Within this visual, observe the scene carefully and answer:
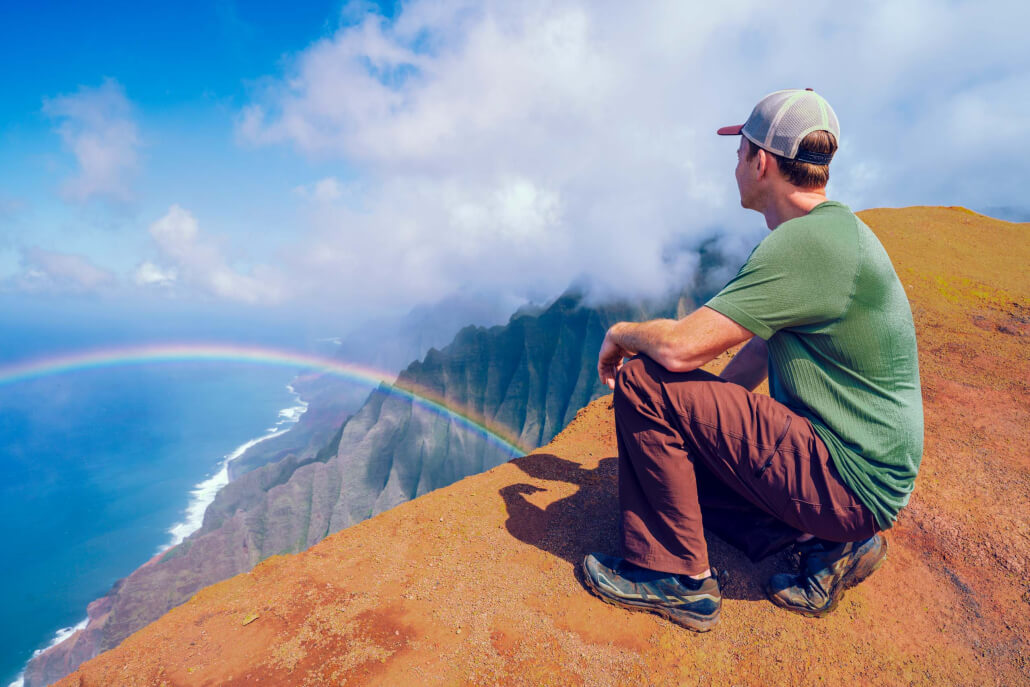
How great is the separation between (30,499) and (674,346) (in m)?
165

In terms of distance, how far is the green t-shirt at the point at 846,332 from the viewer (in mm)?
2137

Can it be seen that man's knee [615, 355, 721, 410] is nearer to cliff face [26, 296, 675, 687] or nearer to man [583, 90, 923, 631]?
man [583, 90, 923, 631]

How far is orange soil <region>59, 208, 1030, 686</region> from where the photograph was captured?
246 cm

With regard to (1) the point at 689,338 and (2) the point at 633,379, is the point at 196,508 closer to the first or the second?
(2) the point at 633,379

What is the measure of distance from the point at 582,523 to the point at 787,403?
1818 millimetres

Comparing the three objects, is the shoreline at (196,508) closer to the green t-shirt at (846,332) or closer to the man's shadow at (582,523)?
the man's shadow at (582,523)

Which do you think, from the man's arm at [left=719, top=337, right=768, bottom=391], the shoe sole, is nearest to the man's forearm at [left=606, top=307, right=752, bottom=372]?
the man's arm at [left=719, top=337, right=768, bottom=391]

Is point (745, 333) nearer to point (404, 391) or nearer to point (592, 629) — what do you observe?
point (592, 629)

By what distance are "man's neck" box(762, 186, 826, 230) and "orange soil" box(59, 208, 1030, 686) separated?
224 centimetres

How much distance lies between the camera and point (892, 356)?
2.22 m

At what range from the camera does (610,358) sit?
9.64ft

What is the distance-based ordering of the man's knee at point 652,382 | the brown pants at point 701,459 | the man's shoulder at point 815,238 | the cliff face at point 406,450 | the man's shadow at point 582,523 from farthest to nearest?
the cliff face at point 406,450 → the man's shadow at point 582,523 → the man's knee at point 652,382 → the brown pants at point 701,459 → the man's shoulder at point 815,238

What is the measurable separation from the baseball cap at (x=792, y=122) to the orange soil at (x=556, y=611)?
254 centimetres

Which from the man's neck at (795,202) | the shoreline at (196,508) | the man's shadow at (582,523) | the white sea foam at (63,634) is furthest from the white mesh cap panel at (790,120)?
the white sea foam at (63,634)
